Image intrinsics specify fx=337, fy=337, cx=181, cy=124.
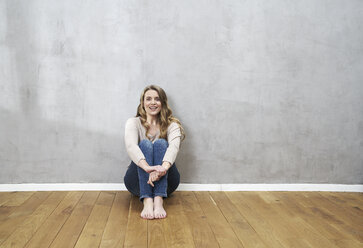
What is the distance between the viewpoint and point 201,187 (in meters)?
2.53

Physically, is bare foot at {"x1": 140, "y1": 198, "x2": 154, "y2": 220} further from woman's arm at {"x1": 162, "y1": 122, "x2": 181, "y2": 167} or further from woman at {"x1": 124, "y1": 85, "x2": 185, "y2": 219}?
woman's arm at {"x1": 162, "y1": 122, "x2": 181, "y2": 167}

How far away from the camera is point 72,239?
5.22ft

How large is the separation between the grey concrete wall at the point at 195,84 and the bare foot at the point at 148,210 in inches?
21.8

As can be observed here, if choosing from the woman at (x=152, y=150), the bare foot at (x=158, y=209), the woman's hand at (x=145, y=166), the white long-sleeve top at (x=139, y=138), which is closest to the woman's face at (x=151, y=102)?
the woman at (x=152, y=150)

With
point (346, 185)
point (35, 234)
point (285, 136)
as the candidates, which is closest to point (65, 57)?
point (35, 234)

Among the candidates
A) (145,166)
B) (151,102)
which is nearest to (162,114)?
(151,102)

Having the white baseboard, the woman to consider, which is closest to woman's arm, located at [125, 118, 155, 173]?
the woman

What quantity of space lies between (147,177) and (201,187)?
24.3 inches

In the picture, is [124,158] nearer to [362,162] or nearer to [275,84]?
[275,84]

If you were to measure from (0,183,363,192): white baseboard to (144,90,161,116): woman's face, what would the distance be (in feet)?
2.01

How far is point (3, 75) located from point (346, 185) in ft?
8.76

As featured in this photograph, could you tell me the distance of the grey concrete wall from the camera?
2.39 metres

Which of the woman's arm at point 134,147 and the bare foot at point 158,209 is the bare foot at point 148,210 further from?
the woman's arm at point 134,147

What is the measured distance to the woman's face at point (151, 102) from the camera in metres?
2.27
